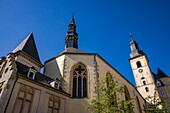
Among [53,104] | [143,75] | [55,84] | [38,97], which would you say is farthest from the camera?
[143,75]

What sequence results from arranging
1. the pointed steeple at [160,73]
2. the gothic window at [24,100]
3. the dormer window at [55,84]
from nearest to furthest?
the gothic window at [24,100]
the dormer window at [55,84]
the pointed steeple at [160,73]

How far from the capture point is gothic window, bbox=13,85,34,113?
952cm

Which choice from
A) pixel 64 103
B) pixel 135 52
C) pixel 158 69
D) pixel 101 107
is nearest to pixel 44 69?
pixel 64 103

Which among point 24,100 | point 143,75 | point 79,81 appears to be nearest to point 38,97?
point 24,100

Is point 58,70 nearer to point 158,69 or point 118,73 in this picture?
point 118,73

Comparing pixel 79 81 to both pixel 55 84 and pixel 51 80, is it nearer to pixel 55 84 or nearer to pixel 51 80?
pixel 55 84

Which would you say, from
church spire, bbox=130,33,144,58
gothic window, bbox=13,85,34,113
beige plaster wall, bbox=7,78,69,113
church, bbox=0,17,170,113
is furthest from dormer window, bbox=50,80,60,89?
church spire, bbox=130,33,144,58

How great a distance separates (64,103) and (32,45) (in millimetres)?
11014

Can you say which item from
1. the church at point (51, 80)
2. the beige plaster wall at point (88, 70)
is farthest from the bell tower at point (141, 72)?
the beige plaster wall at point (88, 70)

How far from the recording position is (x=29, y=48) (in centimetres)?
1861

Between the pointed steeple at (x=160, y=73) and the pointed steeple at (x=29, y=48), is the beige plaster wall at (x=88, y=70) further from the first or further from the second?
the pointed steeple at (x=160, y=73)

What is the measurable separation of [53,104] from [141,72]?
1254 inches

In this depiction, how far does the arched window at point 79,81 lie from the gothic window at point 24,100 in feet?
17.2

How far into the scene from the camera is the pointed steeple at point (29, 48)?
58.0 feet
